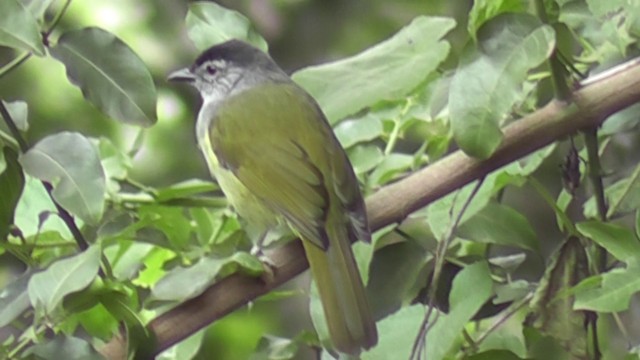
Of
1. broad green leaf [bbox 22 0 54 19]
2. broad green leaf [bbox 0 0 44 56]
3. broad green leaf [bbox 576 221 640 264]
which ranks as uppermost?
broad green leaf [bbox 0 0 44 56]

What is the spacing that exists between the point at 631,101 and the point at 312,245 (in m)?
0.32

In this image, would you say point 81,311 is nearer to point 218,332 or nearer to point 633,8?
point 218,332

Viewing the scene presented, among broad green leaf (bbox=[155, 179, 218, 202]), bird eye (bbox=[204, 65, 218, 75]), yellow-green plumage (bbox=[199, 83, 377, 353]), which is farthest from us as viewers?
bird eye (bbox=[204, 65, 218, 75])

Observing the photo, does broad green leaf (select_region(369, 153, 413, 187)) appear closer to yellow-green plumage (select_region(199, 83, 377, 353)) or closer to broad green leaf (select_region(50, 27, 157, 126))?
yellow-green plumage (select_region(199, 83, 377, 353))

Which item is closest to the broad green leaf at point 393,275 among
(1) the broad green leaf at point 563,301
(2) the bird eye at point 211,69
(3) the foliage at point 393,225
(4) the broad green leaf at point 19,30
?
(3) the foliage at point 393,225

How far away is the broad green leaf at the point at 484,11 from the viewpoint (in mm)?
963

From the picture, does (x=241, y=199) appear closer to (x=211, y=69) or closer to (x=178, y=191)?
(x=178, y=191)

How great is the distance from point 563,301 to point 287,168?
447 mm

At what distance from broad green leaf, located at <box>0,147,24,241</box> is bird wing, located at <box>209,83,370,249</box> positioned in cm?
28

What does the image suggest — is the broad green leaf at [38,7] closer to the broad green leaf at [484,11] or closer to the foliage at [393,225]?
the foliage at [393,225]

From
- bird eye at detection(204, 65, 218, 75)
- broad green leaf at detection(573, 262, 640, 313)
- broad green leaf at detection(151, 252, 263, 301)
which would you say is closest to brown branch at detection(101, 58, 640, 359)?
broad green leaf at detection(151, 252, 263, 301)

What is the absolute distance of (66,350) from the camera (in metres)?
0.95

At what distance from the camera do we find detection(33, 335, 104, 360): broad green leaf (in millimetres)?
940

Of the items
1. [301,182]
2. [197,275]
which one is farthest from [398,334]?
[301,182]
